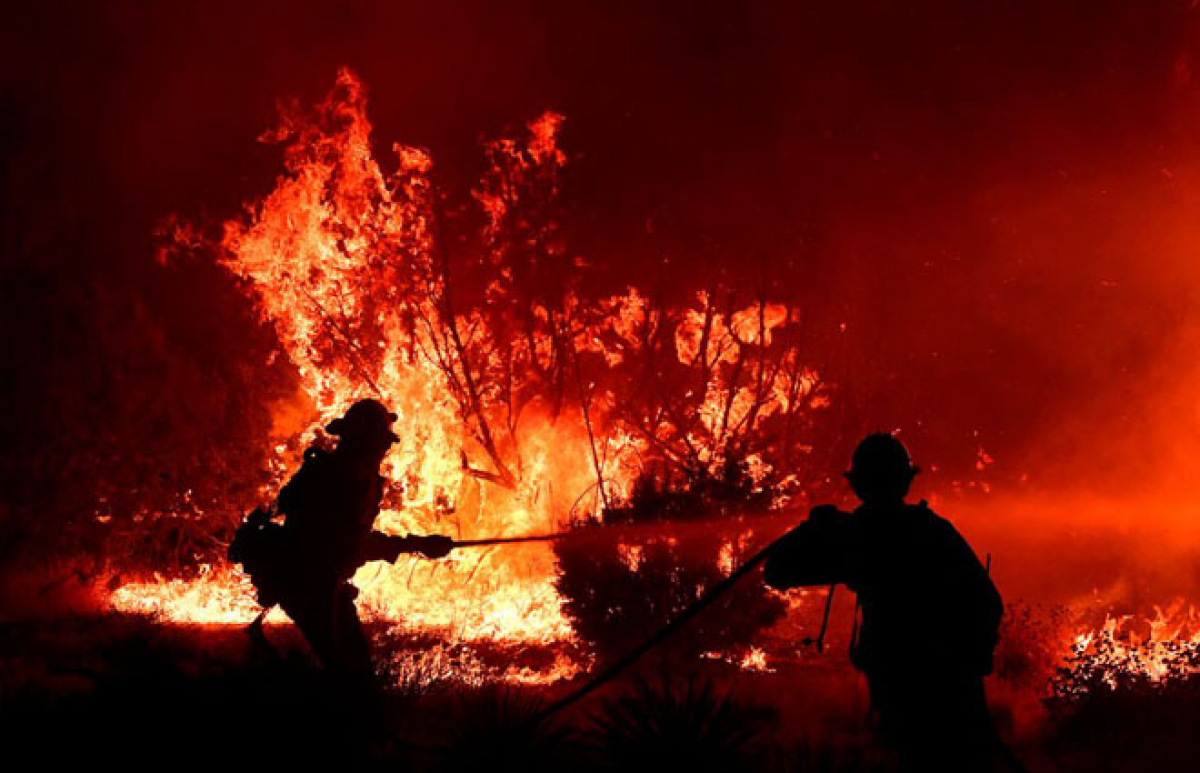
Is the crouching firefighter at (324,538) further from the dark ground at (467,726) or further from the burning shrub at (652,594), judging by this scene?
the burning shrub at (652,594)

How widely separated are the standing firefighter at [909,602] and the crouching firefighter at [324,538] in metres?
3.52

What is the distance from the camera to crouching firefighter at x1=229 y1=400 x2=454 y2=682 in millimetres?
6348

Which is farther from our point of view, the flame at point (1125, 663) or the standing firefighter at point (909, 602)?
the flame at point (1125, 663)

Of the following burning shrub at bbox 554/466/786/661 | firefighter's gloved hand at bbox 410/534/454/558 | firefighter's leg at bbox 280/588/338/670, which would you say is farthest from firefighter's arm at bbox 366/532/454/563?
burning shrub at bbox 554/466/786/661

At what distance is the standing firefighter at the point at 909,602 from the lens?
3848 mm

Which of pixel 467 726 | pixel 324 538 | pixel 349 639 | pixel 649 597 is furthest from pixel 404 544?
pixel 649 597

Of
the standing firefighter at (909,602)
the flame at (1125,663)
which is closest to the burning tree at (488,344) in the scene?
the flame at (1125,663)

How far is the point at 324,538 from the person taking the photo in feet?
20.9

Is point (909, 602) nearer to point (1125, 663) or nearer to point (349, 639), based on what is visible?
point (349, 639)

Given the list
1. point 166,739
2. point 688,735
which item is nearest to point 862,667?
point 688,735

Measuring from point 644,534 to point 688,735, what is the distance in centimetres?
521

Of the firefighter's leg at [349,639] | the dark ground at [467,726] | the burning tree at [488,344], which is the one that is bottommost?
the dark ground at [467,726]

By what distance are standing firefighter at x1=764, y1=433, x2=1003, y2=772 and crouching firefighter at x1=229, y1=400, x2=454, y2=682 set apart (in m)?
3.52

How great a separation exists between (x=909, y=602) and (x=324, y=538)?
415 centimetres
